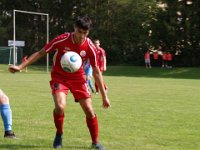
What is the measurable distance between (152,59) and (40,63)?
1359cm

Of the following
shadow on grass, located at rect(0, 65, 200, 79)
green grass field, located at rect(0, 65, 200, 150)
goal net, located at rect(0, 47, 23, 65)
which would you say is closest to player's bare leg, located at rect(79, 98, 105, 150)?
green grass field, located at rect(0, 65, 200, 150)

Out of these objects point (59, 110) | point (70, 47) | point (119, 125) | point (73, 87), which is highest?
point (70, 47)

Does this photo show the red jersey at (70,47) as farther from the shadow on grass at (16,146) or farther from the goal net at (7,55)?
the goal net at (7,55)

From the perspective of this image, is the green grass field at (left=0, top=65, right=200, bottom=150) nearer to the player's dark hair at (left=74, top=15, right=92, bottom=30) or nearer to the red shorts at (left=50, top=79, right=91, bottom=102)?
the red shorts at (left=50, top=79, right=91, bottom=102)

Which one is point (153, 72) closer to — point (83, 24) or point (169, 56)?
point (169, 56)

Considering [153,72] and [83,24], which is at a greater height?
[83,24]

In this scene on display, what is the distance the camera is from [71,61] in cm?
671

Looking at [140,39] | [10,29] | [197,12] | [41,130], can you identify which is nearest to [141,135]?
[41,130]

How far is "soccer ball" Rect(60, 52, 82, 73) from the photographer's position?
671 centimetres

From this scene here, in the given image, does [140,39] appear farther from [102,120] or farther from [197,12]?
[102,120]

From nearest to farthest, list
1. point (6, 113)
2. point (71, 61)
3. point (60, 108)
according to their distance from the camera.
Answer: point (71, 61) → point (60, 108) → point (6, 113)

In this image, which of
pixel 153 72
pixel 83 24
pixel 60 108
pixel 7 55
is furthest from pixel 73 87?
pixel 7 55

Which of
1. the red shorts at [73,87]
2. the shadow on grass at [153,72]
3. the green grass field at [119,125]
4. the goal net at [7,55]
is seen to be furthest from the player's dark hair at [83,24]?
the goal net at [7,55]

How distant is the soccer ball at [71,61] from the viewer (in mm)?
6715
